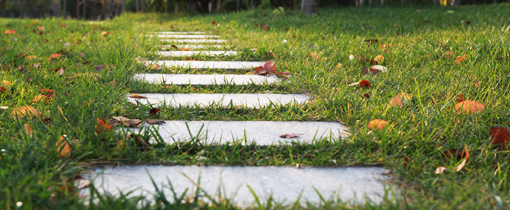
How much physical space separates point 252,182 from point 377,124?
0.68 meters

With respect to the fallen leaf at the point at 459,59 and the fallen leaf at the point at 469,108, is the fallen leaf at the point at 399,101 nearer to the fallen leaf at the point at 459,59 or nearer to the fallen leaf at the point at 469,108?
the fallen leaf at the point at 469,108

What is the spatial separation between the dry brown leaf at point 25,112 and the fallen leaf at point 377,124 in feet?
4.88

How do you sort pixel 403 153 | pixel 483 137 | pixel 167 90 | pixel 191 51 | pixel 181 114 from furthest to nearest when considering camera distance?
pixel 191 51 → pixel 167 90 → pixel 181 114 → pixel 483 137 → pixel 403 153

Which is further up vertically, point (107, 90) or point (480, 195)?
point (107, 90)

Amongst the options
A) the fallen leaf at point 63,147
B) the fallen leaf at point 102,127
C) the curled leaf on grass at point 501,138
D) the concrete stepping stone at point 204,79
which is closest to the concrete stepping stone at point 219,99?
the concrete stepping stone at point 204,79

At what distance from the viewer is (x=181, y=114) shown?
1670 mm

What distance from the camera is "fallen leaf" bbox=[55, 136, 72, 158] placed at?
3.76 feet

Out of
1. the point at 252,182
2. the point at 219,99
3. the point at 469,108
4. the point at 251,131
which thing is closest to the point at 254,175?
the point at 252,182

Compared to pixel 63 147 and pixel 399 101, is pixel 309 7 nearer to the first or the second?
pixel 399 101

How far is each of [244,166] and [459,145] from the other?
2.82 feet

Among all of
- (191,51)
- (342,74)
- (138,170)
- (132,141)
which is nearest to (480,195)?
(138,170)

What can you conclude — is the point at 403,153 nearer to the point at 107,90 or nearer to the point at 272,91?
the point at 272,91

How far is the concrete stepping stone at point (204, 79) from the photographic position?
2.23 metres

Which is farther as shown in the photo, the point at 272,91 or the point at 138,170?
the point at 272,91
